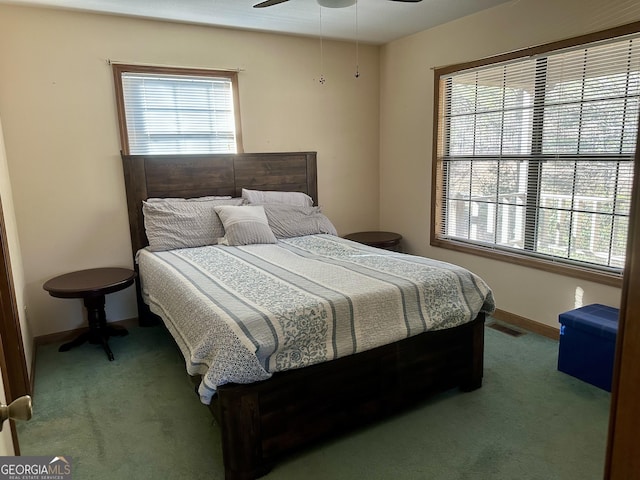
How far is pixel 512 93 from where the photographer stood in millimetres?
3408

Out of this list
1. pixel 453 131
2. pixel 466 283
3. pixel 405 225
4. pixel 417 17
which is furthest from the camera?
pixel 405 225

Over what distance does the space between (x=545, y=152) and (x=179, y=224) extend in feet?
9.20

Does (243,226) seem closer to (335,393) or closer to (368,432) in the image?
(335,393)

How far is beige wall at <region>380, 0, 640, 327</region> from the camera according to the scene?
2.96 metres

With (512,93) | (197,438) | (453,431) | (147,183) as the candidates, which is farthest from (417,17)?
(197,438)

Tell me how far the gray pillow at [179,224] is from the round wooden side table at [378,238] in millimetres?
1438

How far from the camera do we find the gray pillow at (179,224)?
3381 mm

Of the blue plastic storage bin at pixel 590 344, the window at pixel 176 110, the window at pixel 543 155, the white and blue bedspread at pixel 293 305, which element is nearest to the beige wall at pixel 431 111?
the window at pixel 543 155

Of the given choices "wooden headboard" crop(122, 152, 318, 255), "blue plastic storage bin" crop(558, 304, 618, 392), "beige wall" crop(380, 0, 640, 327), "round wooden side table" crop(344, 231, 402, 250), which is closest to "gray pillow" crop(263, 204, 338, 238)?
"wooden headboard" crop(122, 152, 318, 255)

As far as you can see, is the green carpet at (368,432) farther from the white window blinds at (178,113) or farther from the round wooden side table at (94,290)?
the white window blinds at (178,113)

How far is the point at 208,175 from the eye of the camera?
3820mm

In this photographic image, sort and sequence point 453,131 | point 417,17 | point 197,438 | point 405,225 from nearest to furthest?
point 197,438
point 417,17
point 453,131
point 405,225

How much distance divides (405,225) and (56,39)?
3.37 m

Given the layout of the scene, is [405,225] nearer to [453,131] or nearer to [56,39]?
[453,131]
